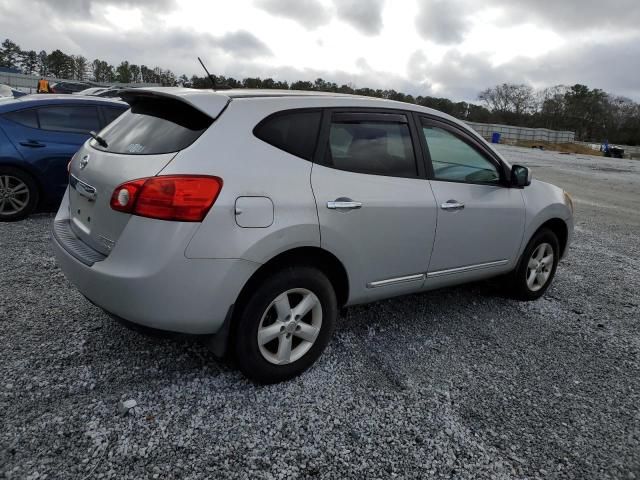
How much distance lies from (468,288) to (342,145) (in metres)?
2.55

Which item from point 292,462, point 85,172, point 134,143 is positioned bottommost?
point 292,462

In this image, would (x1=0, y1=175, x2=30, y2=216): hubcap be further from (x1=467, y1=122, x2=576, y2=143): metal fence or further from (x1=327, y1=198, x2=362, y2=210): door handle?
(x1=467, y1=122, x2=576, y2=143): metal fence

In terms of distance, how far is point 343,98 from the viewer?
325 cm

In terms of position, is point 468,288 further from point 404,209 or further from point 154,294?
point 154,294

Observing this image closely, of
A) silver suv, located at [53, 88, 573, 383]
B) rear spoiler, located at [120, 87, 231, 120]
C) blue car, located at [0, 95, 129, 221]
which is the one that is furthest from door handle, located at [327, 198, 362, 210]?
blue car, located at [0, 95, 129, 221]

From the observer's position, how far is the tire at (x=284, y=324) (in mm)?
2670

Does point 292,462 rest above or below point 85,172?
below

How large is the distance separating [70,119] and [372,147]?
16.3 feet

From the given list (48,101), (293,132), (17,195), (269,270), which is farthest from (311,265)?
(48,101)

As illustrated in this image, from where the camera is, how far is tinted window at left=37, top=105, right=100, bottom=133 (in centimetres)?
627

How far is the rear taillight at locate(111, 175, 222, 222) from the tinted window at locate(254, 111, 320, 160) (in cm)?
48

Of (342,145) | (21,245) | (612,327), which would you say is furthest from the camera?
(21,245)

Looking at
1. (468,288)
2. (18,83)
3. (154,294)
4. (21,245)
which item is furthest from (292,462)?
(18,83)

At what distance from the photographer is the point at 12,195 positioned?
6109mm
